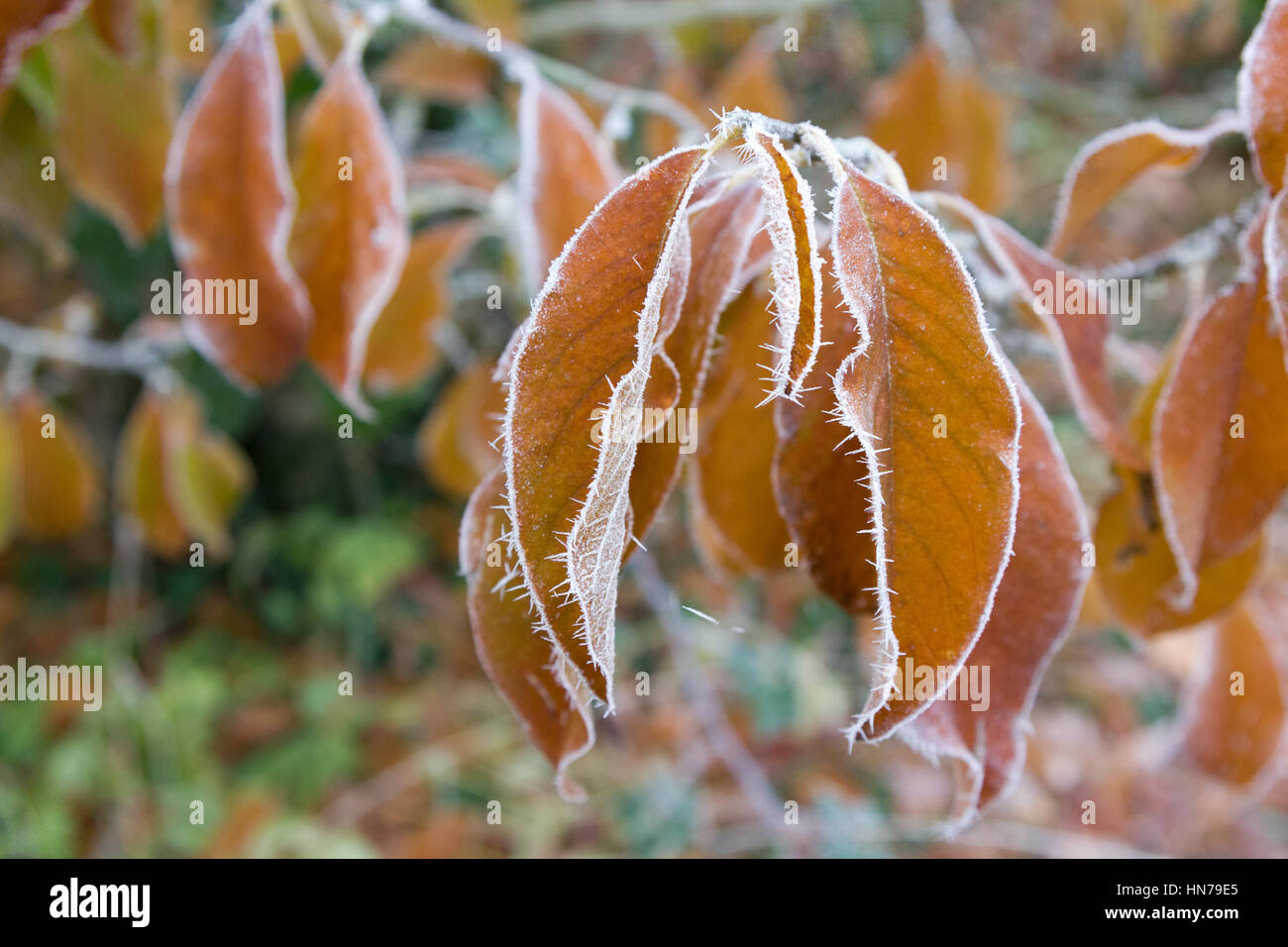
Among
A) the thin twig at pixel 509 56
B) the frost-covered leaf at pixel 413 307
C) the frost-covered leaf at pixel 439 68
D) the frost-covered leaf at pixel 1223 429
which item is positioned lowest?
the frost-covered leaf at pixel 1223 429

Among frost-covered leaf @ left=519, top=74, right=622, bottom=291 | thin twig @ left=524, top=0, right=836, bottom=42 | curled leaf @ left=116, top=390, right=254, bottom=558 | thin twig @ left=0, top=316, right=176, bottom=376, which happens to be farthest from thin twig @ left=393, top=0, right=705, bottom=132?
thin twig @ left=524, top=0, right=836, bottom=42

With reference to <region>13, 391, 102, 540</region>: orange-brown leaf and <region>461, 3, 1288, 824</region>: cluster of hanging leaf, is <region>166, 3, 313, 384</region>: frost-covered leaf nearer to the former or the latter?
<region>461, 3, 1288, 824</region>: cluster of hanging leaf

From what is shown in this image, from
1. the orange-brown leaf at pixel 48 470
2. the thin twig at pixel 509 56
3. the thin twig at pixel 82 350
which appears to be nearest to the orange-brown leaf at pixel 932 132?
the thin twig at pixel 509 56

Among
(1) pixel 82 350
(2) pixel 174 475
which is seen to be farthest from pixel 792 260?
(1) pixel 82 350

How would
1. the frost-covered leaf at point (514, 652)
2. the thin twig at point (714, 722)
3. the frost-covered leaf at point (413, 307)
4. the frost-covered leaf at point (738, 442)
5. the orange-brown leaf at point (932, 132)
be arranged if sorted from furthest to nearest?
the thin twig at point (714, 722), the orange-brown leaf at point (932, 132), the frost-covered leaf at point (413, 307), the frost-covered leaf at point (738, 442), the frost-covered leaf at point (514, 652)

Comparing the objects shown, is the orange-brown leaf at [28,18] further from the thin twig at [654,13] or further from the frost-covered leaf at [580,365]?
the thin twig at [654,13]
